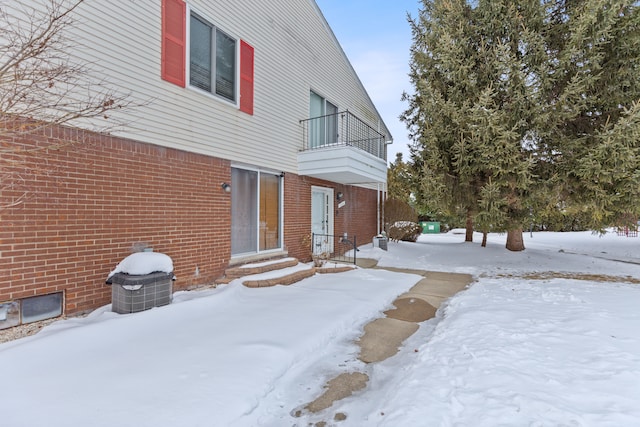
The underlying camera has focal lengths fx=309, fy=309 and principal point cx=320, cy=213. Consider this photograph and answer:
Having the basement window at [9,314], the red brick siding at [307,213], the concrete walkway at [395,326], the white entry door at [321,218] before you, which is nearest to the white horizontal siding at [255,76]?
the red brick siding at [307,213]

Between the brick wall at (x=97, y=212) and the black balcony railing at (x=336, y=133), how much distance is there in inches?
133

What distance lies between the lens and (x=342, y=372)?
3211 mm

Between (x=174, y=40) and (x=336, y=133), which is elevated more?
(x=174, y=40)

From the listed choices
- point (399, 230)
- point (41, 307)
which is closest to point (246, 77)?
point (41, 307)

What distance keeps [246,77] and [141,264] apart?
4.67 metres

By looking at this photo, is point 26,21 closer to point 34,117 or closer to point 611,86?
point 34,117

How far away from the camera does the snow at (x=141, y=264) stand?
430 centimetres

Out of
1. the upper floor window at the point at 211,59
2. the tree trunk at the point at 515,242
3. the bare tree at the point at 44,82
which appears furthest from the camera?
the tree trunk at the point at 515,242

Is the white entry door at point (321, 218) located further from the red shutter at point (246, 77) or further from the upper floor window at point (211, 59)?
the upper floor window at point (211, 59)

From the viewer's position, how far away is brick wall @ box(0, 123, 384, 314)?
12.0 feet

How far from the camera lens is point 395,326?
15.0ft

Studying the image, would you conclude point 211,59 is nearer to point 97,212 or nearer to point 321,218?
point 97,212

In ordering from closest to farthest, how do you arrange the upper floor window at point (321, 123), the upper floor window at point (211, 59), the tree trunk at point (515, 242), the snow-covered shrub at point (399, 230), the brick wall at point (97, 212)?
1. the brick wall at point (97, 212)
2. the upper floor window at point (211, 59)
3. the upper floor window at point (321, 123)
4. the tree trunk at point (515, 242)
5. the snow-covered shrub at point (399, 230)

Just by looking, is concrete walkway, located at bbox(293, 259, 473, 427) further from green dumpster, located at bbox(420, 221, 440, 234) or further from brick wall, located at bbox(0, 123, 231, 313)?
green dumpster, located at bbox(420, 221, 440, 234)
